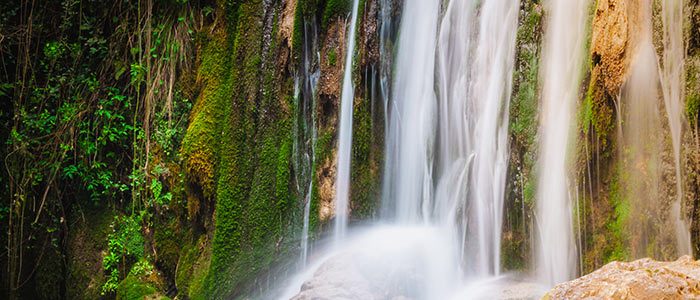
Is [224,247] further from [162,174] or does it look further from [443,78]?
[443,78]

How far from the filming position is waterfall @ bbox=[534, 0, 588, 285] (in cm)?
507

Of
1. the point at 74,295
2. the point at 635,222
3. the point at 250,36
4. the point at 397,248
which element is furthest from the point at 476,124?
the point at 74,295

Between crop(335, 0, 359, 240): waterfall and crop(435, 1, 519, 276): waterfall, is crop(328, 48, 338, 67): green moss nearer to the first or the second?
crop(335, 0, 359, 240): waterfall

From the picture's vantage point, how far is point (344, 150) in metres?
6.57

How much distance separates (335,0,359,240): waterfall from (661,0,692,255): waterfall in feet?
9.38

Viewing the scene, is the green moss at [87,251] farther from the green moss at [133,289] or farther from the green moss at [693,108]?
the green moss at [693,108]

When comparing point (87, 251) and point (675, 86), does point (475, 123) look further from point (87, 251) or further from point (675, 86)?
point (87, 251)

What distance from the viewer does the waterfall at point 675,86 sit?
4.42 m

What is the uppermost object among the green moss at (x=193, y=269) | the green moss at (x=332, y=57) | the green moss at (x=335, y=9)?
the green moss at (x=335, y=9)

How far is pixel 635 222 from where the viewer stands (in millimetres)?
4691

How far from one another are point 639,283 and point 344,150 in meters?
3.63

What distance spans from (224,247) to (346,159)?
4.52ft

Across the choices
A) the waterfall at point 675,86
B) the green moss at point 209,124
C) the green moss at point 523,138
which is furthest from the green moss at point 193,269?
the waterfall at point 675,86

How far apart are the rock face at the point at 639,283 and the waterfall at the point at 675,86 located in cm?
92
